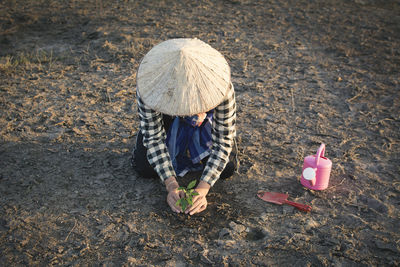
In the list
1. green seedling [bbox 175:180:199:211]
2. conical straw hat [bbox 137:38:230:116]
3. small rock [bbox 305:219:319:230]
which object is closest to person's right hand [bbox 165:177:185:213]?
green seedling [bbox 175:180:199:211]

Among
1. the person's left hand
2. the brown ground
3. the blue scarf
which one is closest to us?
the brown ground

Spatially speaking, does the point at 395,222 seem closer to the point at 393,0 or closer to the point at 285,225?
the point at 285,225

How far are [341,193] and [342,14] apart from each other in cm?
414

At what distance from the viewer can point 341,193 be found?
2510 millimetres

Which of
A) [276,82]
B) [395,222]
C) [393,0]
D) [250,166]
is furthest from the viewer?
[393,0]

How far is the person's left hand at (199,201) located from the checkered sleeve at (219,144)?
43 mm

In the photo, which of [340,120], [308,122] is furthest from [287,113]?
[340,120]

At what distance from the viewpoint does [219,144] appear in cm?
236

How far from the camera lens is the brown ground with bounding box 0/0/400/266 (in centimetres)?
214

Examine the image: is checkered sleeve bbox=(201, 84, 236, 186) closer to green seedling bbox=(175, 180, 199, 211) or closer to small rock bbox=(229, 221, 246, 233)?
green seedling bbox=(175, 180, 199, 211)

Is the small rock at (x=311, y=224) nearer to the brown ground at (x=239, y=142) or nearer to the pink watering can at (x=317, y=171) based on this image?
the brown ground at (x=239, y=142)

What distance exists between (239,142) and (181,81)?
52.1 inches

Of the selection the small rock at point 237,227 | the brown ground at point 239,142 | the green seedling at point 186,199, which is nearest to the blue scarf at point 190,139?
the brown ground at point 239,142

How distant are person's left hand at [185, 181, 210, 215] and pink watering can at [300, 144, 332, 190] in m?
0.64
